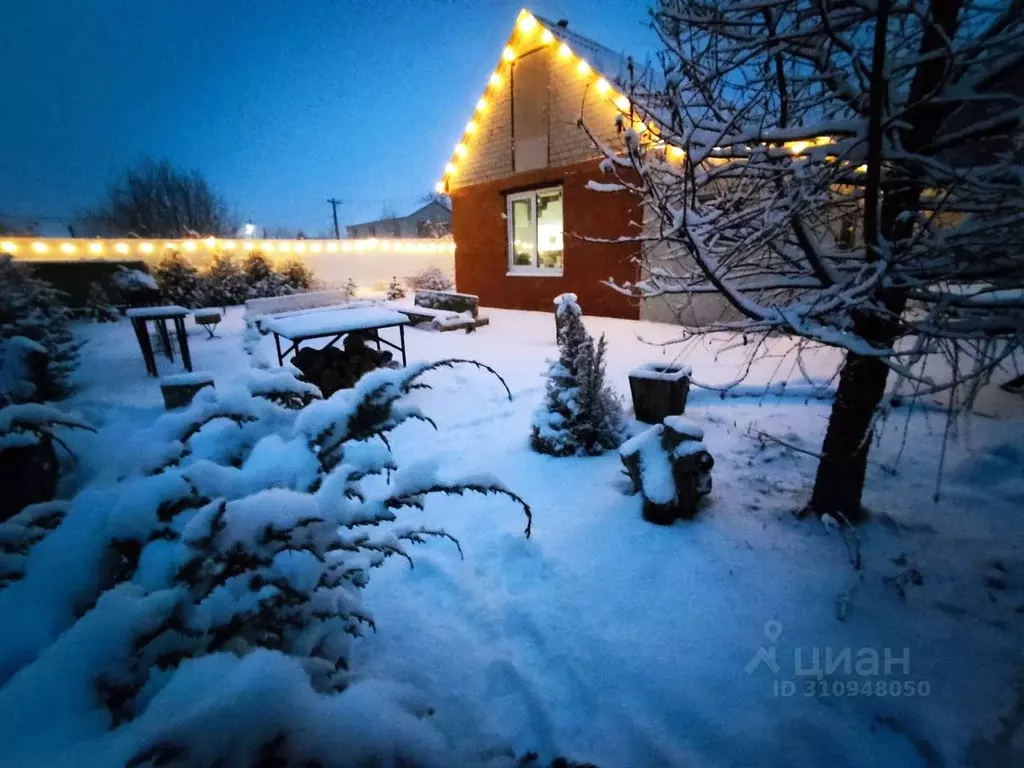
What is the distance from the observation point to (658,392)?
4.08 m

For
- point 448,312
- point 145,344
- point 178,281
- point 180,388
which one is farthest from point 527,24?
point 178,281

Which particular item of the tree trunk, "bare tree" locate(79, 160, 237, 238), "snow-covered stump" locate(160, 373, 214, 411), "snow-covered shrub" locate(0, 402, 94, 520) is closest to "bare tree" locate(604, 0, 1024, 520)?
the tree trunk

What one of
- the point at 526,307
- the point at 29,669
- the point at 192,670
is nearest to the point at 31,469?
the point at 29,669

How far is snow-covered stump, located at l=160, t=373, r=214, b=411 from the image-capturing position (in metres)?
4.71

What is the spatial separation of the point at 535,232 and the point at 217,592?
11.1 meters

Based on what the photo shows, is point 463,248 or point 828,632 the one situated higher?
point 463,248

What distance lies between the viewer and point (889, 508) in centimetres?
273

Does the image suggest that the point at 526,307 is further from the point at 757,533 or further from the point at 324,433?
the point at 324,433

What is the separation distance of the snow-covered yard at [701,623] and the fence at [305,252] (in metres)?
17.6

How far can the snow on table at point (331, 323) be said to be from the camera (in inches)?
195

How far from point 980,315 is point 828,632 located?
147 cm

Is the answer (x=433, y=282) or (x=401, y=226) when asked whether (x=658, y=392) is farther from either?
(x=401, y=226)

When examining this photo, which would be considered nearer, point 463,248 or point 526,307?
point 526,307

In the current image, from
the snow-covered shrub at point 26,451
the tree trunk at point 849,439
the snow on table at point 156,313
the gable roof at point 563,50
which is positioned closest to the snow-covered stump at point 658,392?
the tree trunk at point 849,439
